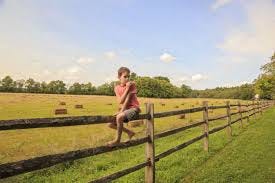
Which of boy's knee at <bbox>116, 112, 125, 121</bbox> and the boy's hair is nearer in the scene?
boy's knee at <bbox>116, 112, 125, 121</bbox>

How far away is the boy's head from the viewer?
6.80m

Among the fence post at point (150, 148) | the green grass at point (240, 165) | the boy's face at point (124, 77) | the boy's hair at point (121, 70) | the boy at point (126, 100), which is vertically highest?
the boy's hair at point (121, 70)

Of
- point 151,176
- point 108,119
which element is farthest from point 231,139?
point 108,119

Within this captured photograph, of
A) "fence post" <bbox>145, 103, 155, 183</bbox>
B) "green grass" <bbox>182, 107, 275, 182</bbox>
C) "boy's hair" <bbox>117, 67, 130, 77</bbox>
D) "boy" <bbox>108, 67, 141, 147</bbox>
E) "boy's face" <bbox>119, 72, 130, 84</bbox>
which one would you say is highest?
"boy's hair" <bbox>117, 67, 130, 77</bbox>

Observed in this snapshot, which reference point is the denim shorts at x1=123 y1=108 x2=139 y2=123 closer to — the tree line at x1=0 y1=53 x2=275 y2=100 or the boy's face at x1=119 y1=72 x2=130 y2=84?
the boy's face at x1=119 y1=72 x2=130 y2=84

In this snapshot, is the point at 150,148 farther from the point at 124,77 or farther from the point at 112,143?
the point at 124,77

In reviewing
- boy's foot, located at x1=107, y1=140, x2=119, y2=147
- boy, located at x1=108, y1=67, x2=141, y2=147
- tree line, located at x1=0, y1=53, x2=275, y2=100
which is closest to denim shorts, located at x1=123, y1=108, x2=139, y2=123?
boy, located at x1=108, y1=67, x2=141, y2=147

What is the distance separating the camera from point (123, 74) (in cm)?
680

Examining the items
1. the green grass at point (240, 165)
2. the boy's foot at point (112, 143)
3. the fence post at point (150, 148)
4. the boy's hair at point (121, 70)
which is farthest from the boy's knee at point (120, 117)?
the green grass at point (240, 165)

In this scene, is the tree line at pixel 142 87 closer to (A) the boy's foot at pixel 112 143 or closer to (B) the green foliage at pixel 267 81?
(B) the green foliage at pixel 267 81

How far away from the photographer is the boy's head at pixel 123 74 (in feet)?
22.3

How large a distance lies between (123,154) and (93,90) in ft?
330

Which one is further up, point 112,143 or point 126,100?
point 126,100

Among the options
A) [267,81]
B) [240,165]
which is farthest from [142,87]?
[240,165]
